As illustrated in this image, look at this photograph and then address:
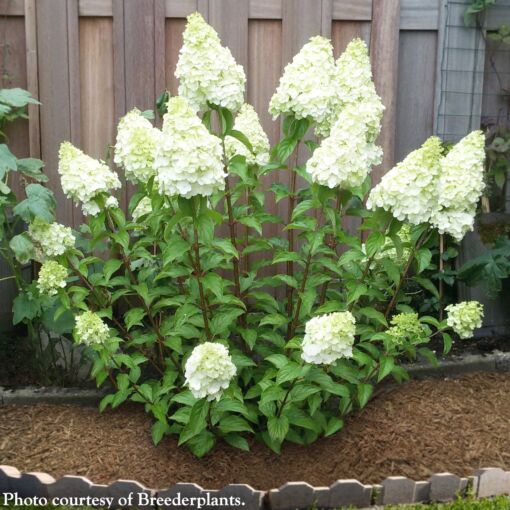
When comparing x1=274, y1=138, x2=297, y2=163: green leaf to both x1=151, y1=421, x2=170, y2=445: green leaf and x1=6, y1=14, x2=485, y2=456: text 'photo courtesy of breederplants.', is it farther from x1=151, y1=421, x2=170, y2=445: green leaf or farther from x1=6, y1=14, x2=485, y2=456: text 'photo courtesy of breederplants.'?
x1=151, y1=421, x2=170, y2=445: green leaf

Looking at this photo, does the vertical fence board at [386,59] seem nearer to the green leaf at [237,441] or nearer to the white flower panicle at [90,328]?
the green leaf at [237,441]

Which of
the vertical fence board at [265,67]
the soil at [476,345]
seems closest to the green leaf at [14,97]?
the vertical fence board at [265,67]

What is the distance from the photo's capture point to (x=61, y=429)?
137 inches

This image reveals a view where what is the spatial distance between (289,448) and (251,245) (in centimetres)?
87

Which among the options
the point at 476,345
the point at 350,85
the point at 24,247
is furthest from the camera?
the point at 476,345

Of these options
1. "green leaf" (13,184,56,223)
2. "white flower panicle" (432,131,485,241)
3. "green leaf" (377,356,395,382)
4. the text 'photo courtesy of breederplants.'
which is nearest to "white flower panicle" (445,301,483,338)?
the text 'photo courtesy of breederplants.'

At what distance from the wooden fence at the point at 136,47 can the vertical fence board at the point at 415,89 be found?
2 cm

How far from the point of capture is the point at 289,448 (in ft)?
11.1

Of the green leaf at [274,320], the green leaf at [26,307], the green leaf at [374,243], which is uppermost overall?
the green leaf at [374,243]

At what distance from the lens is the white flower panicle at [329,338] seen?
281cm

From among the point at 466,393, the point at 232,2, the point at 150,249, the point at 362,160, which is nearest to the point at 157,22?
the point at 232,2

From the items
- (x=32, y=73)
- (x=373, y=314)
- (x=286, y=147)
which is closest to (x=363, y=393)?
(x=373, y=314)

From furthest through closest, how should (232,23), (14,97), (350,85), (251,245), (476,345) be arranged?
(476,345)
(232,23)
(14,97)
(251,245)
(350,85)

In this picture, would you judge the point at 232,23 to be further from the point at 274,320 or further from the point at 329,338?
the point at 329,338
